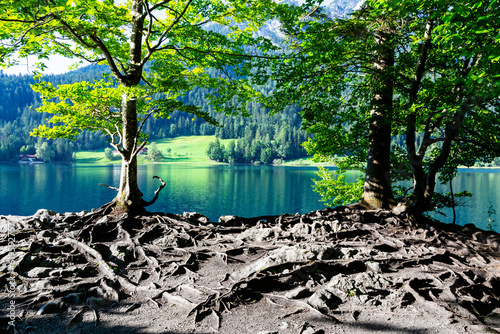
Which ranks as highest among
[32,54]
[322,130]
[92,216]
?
[32,54]

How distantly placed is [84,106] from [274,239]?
8262mm

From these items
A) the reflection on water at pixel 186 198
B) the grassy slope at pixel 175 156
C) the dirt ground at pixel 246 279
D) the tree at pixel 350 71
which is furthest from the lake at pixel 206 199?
the grassy slope at pixel 175 156

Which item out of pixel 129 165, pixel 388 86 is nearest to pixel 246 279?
pixel 129 165

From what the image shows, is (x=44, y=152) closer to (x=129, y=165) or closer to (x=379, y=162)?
(x=129, y=165)

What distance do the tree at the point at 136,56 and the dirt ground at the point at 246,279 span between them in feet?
11.9

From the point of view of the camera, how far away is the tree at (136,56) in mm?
10607

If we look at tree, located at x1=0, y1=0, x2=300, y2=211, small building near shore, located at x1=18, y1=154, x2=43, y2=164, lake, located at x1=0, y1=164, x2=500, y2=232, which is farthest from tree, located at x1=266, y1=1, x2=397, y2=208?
small building near shore, located at x1=18, y1=154, x2=43, y2=164

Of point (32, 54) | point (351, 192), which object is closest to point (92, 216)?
point (32, 54)

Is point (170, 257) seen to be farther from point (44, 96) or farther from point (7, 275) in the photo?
point (44, 96)

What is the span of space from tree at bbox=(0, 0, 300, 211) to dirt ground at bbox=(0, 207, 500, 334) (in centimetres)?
361

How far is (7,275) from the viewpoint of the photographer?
6.97 meters

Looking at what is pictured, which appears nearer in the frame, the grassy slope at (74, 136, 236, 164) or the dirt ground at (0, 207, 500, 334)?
the dirt ground at (0, 207, 500, 334)

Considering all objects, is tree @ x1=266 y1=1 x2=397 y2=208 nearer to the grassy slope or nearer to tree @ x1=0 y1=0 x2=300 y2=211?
tree @ x1=0 y1=0 x2=300 y2=211

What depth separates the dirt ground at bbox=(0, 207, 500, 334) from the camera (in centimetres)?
533
